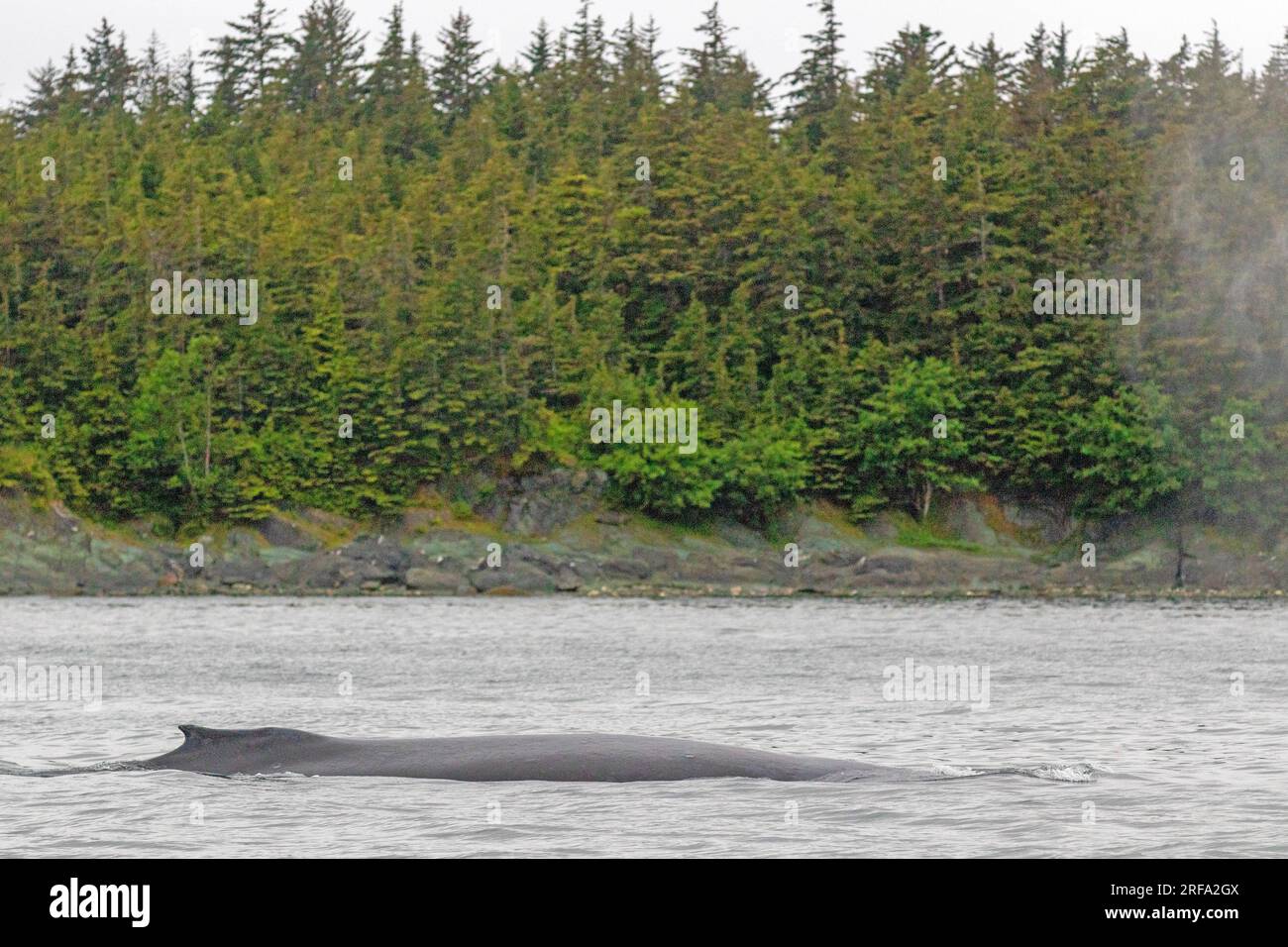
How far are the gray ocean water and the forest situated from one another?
34.5 metres

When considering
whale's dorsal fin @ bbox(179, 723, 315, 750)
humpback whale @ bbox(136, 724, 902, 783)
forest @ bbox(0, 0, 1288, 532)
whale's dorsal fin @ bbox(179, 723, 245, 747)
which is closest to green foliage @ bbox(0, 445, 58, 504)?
forest @ bbox(0, 0, 1288, 532)

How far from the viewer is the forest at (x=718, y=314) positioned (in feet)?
318

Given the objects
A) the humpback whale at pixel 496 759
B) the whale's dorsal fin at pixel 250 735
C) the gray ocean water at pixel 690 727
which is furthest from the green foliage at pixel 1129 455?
the whale's dorsal fin at pixel 250 735

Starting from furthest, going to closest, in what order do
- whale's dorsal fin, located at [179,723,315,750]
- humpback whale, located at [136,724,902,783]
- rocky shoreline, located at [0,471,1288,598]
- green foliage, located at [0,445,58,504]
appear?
green foliage, located at [0,445,58,504] → rocky shoreline, located at [0,471,1288,598] → whale's dorsal fin, located at [179,723,315,750] → humpback whale, located at [136,724,902,783]

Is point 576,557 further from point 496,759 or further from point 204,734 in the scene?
point 496,759

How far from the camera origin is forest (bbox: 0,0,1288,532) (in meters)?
97.0

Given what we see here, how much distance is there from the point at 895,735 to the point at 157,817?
12.2m

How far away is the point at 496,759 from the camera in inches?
834

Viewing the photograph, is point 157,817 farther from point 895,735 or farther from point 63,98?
point 63,98

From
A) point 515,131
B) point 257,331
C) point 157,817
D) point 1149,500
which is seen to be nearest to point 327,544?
point 257,331

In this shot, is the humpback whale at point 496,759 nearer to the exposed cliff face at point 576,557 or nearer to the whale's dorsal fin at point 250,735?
the whale's dorsal fin at point 250,735

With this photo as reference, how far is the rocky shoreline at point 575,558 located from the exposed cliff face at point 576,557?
99 millimetres

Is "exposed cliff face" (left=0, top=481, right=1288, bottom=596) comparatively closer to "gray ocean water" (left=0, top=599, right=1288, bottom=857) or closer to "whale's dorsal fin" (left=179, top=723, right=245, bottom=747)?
"gray ocean water" (left=0, top=599, right=1288, bottom=857)

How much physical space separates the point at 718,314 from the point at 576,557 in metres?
28.5
